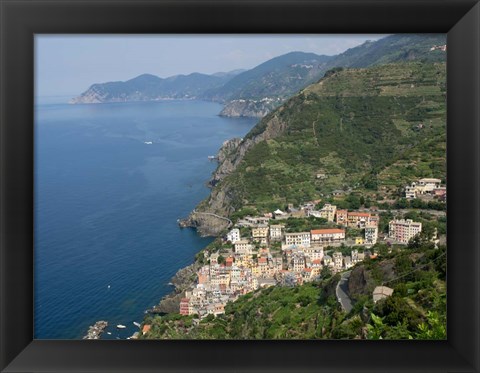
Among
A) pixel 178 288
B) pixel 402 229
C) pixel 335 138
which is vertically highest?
pixel 335 138

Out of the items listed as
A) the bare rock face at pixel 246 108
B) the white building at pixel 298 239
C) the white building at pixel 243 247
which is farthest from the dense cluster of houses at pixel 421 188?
the bare rock face at pixel 246 108

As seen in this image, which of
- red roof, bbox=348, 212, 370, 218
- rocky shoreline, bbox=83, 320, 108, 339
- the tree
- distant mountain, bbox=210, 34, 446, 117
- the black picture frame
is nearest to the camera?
the black picture frame

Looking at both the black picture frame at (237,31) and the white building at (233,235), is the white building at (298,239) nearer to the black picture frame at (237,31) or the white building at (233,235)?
the white building at (233,235)

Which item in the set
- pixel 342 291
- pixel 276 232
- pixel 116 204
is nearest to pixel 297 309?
pixel 342 291

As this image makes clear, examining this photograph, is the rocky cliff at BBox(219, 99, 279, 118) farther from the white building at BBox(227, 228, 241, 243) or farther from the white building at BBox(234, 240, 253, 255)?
the white building at BBox(234, 240, 253, 255)

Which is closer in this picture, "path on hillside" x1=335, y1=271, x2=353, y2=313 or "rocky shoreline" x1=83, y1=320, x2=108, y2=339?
"path on hillside" x1=335, y1=271, x2=353, y2=313

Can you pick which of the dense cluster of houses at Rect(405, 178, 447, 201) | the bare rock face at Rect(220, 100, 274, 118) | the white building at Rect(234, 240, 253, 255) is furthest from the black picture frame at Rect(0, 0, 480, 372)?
the bare rock face at Rect(220, 100, 274, 118)

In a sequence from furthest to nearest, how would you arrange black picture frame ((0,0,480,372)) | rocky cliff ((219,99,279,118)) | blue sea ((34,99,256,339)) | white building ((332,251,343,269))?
1. rocky cliff ((219,99,279,118))
2. blue sea ((34,99,256,339))
3. white building ((332,251,343,269))
4. black picture frame ((0,0,480,372))

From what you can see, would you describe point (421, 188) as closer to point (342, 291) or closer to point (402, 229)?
point (402, 229)
